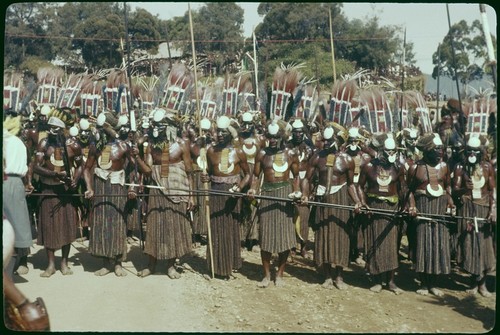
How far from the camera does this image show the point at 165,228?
7590 millimetres

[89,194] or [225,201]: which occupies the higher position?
[89,194]

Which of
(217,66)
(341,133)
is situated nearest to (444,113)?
(341,133)

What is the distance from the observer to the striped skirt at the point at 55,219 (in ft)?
24.8

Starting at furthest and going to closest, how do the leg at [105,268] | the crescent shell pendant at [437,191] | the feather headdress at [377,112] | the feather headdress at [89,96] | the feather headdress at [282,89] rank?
1. the feather headdress at [89,96]
2. the feather headdress at [282,89]
3. the feather headdress at [377,112]
4. the leg at [105,268]
5. the crescent shell pendant at [437,191]

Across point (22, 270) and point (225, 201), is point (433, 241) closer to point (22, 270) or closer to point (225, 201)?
point (225, 201)

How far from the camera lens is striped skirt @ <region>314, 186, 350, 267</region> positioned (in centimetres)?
759

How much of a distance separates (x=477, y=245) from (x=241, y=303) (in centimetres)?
295

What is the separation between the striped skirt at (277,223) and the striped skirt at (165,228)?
1.05 meters

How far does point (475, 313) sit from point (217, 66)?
11260mm

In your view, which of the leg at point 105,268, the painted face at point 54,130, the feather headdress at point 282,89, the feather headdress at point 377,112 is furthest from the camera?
the feather headdress at point 282,89

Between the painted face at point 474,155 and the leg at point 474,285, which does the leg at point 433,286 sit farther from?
the painted face at point 474,155

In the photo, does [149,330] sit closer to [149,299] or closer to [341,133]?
[149,299]

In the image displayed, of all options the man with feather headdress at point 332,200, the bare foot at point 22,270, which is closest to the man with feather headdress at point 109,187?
the bare foot at point 22,270

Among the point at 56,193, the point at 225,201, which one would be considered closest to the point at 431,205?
the point at 225,201
